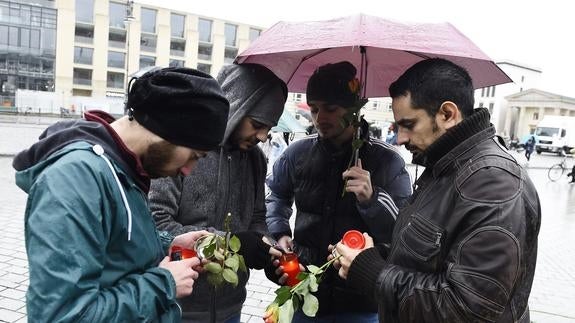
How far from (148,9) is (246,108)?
62923 mm

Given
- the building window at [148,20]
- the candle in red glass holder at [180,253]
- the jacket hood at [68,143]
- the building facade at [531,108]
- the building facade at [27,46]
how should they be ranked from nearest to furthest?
the jacket hood at [68,143]
the candle in red glass holder at [180,253]
the building facade at [27,46]
the building window at [148,20]
the building facade at [531,108]

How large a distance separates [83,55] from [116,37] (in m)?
5.04

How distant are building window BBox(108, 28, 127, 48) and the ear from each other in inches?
2440

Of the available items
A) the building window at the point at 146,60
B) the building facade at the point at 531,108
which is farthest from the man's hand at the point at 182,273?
the building facade at the point at 531,108

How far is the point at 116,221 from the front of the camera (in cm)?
139

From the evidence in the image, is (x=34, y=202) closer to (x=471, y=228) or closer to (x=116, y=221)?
(x=116, y=221)

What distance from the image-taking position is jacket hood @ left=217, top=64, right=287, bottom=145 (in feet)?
7.64

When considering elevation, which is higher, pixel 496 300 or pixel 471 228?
pixel 471 228

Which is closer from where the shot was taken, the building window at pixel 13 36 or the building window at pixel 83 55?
the building window at pixel 13 36

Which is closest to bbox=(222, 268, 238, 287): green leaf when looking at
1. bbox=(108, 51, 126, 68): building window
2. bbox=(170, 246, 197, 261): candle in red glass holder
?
bbox=(170, 246, 197, 261): candle in red glass holder

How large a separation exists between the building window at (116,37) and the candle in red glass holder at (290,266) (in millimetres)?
61546

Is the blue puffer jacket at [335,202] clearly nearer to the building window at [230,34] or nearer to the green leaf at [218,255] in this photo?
the green leaf at [218,255]

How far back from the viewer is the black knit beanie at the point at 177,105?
1.52m

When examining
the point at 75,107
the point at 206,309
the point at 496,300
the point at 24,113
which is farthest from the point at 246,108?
the point at 75,107
